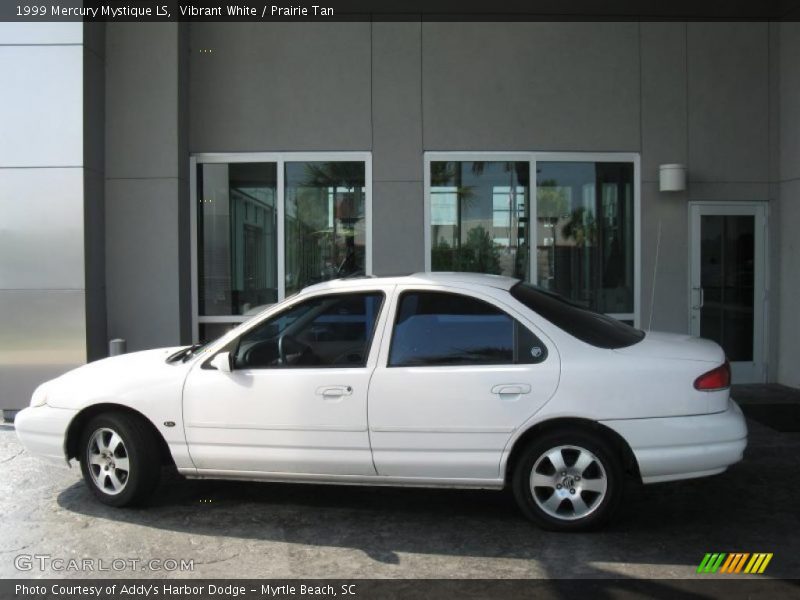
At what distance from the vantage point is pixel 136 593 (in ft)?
13.5

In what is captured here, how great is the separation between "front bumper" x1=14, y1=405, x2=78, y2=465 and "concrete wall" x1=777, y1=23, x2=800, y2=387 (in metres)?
8.25

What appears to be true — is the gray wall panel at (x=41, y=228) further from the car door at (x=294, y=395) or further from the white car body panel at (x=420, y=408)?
the car door at (x=294, y=395)

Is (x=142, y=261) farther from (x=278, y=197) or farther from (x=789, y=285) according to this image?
(x=789, y=285)

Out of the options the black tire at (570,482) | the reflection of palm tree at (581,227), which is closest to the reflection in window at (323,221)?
the reflection of palm tree at (581,227)

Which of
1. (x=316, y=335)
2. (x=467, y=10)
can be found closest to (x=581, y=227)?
(x=467, y=10)

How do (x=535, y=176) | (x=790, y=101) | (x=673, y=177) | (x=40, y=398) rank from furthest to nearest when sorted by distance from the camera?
(x=535, y=176) < (x=790, y=101) < (x=673, y=177) < (x=40, y=398)

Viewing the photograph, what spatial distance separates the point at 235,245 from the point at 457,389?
226 inches

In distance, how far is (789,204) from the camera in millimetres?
9562

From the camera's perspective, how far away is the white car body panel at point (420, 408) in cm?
470

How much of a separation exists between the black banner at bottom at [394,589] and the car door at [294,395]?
0.94 metres

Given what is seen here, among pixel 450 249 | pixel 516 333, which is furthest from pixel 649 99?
pixel 516 333

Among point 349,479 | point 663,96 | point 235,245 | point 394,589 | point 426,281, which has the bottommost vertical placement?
point 394,589

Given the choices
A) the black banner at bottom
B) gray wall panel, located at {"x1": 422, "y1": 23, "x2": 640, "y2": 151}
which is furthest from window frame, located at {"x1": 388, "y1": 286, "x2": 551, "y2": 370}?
gray wall panel, located at {"x1": 422, "y1": 23, "x2": 640, "y2": 151}

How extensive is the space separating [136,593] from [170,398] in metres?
1.40
